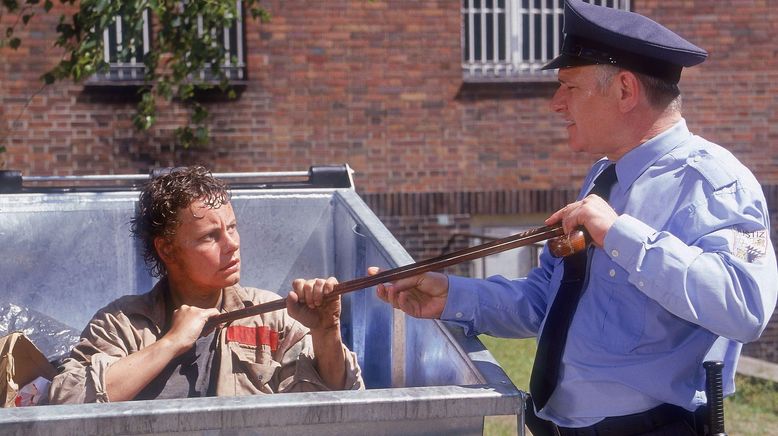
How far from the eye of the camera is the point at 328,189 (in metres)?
4.25

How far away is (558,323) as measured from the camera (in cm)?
244

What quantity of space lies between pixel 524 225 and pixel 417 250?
1058 mm

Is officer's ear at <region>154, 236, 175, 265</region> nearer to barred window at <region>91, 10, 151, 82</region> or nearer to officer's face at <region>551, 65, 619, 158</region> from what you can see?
Result: officer's face at <region>551, 65, 619, 158</region>

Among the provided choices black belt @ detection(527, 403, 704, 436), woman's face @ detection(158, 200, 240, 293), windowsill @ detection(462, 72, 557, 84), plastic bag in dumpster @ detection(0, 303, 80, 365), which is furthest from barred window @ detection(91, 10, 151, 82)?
black belt @ detection(527, 403, 704, 436)

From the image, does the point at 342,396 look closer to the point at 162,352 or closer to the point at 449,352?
→ the point at 449,352

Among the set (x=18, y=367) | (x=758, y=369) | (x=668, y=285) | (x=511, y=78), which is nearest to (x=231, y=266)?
(x=18, y=367)

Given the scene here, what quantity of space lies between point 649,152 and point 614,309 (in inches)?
14.1

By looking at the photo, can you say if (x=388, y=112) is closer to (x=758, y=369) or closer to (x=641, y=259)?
(x=758, y=369)

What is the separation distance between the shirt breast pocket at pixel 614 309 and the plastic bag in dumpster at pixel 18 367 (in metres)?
1.42

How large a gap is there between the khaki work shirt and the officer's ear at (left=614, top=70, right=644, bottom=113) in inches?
41.0

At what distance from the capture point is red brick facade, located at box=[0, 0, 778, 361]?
359 inches

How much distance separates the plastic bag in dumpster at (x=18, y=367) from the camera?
275cm

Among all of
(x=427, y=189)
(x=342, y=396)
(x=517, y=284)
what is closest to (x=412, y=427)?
(x=342, y=396)

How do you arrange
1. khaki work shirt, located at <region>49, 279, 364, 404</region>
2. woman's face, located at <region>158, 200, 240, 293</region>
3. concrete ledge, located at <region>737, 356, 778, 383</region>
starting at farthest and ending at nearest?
concrete ledge, located at <region>737, 356, 778, 383</region> → woman's face, located at <region>158, 200, 240, 293</region> → khaki work shirt, located at <region>49, 279, 364, 404</region>
